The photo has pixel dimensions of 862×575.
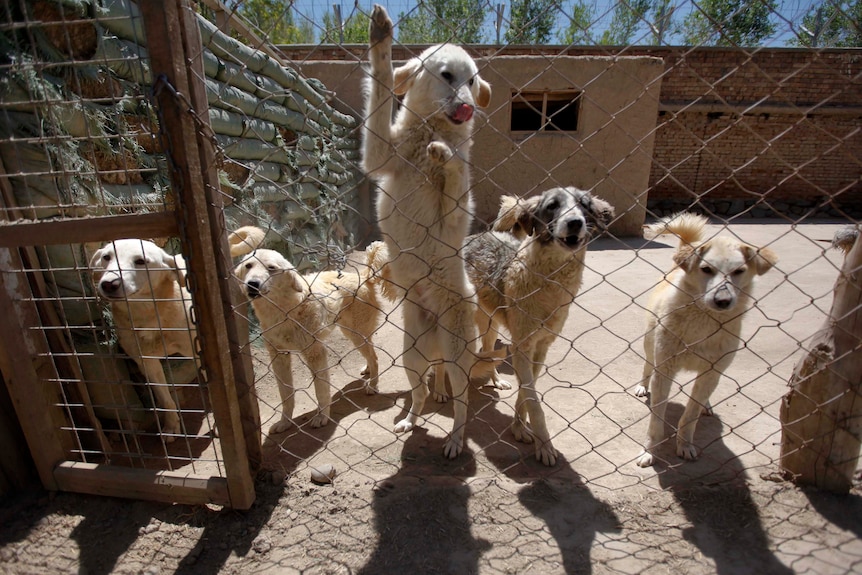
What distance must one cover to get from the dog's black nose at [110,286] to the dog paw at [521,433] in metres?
2.43

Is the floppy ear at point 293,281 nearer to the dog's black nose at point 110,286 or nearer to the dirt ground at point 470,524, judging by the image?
the dog's black nose at point 110,286

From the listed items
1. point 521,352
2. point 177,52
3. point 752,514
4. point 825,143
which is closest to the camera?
point 177,52

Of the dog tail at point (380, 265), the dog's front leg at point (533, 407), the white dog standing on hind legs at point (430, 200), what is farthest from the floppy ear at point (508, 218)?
the dog tail at point (380, 265)

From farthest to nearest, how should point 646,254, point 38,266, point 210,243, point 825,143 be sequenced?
point 825,143, point 646,254, point 38,266, point 210,243

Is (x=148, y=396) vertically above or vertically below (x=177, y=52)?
below

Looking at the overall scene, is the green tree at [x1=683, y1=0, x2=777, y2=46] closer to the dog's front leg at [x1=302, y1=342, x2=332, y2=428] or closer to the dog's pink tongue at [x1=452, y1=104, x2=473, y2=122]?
the dog's pink tongue at [x1=452, y1=104, x2=473, y2=122]

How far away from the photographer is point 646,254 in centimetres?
809

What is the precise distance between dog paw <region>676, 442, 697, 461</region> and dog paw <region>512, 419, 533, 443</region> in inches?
33.7

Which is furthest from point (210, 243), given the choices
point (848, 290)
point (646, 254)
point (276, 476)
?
point (646, 254)

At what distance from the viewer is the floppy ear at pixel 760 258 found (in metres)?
2.35

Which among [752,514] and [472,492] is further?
[472,492]

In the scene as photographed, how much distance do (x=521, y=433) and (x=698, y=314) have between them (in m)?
1.29

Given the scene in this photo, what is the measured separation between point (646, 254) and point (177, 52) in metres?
8.07

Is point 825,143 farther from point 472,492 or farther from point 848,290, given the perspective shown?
point 472,492
